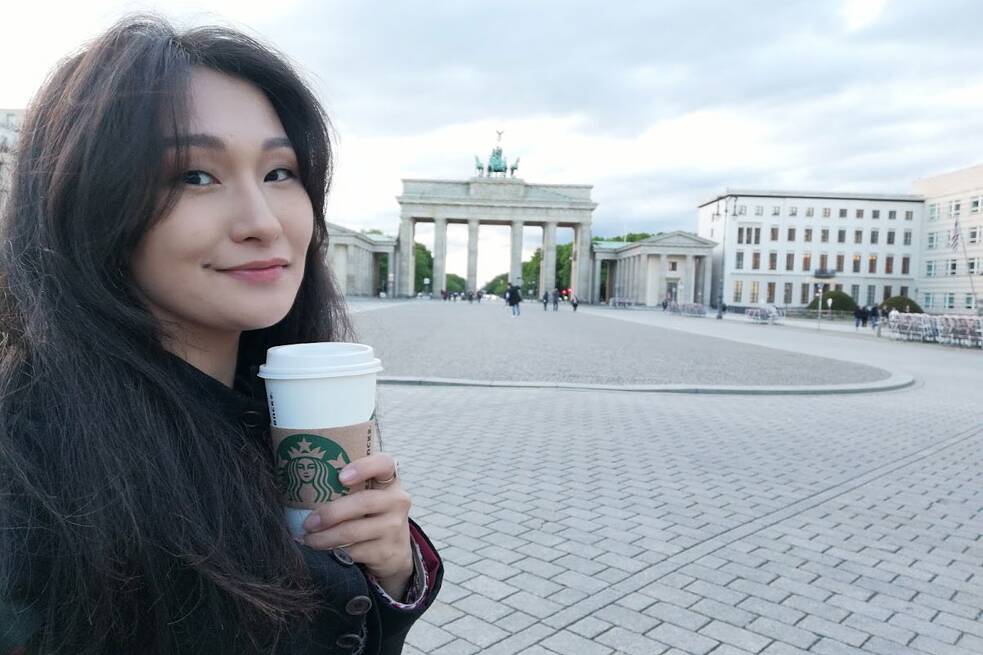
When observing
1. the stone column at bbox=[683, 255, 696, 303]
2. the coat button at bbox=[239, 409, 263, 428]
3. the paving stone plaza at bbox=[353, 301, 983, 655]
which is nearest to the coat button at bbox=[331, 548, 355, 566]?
the coat button at bbox=[239, 409, 263, 428]

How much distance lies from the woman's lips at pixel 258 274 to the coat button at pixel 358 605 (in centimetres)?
60

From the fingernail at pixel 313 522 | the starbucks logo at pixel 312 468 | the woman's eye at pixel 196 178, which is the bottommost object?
the fingernail at pixel 313 522

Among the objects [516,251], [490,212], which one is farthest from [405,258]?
[516,251]

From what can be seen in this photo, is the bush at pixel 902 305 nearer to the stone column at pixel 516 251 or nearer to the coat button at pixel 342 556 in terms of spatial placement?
the stone column at pixel 516 251

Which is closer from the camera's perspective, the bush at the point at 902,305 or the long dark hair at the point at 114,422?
the long dark hair at the point at 114,422

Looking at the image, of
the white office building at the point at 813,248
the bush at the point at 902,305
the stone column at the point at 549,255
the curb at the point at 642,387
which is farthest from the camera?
the white office building at the point at 813,248

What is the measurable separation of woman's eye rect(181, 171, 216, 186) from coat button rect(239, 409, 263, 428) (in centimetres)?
41

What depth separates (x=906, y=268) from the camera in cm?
8338

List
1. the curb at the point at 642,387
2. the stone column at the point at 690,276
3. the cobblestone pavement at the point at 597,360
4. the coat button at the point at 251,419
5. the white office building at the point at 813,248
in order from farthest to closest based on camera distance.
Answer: the white office building at the point at 813,248
the stone column at the point at 690,276
the cobblestone pavement at the point at 597,360
the curb at the point at 642,387
the coat button at the point at 251,419

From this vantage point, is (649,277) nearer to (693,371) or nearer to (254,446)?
(693,371)

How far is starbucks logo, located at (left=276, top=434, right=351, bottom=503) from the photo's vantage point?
3.89ft

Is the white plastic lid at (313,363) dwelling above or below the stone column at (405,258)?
below

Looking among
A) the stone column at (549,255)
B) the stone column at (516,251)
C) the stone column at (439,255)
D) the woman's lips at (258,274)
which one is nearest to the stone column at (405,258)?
the stone column at (439,255)

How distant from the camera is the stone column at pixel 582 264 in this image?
270 feet
